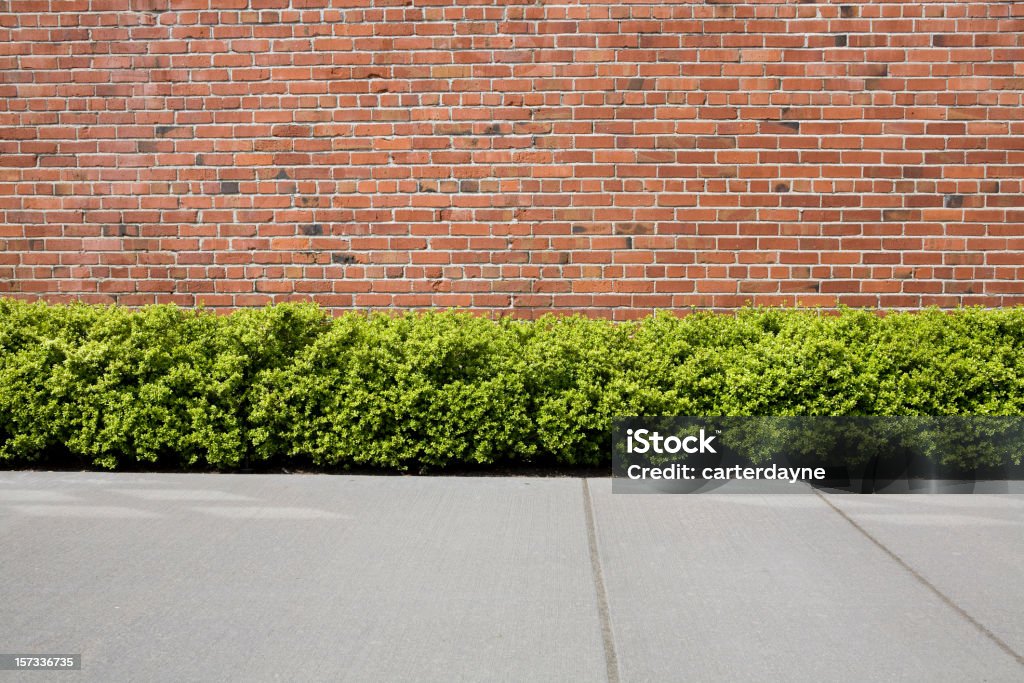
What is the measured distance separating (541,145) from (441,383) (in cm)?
208

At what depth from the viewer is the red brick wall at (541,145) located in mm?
6285

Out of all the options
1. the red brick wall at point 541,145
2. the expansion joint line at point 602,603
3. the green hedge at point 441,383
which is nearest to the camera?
the expansion joint line at point 602,603

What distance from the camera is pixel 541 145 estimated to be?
6352mm

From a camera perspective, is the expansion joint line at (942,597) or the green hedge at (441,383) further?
the green hedge at (441,383)

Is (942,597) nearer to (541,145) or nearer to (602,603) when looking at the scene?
(602,603)

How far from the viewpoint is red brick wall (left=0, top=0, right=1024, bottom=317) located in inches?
247

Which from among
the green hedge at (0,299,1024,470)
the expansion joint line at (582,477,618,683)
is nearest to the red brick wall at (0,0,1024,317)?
the green hedge at (0,299,1024,470)

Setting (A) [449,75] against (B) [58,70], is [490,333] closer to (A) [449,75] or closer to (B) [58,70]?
(A) [449,75]

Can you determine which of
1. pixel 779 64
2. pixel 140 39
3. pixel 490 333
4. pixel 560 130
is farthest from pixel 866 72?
pixel 140 39

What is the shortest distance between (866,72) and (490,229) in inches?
121

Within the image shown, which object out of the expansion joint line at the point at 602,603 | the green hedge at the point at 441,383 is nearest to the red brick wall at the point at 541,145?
the green hedge at the point at 441,383

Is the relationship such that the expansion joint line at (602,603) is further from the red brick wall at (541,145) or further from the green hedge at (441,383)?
the red brick wall at (541,145)

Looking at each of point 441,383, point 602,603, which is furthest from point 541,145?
point 602,603

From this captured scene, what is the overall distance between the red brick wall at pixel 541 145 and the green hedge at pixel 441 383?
2.65 ft
